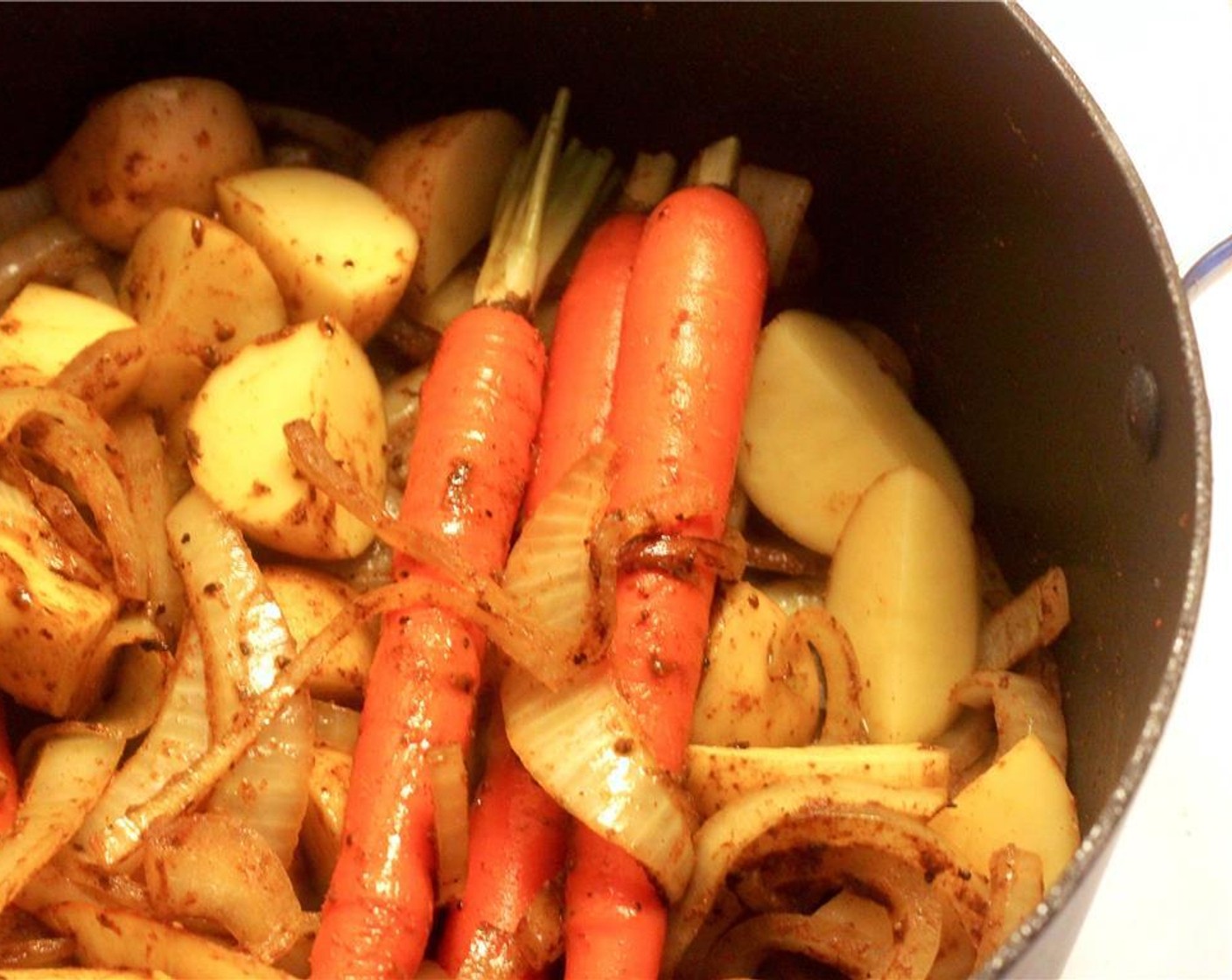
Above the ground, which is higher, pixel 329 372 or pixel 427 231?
pixel 427 231

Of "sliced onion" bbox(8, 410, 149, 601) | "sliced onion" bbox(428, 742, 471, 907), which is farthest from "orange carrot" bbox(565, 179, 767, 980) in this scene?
"sliced onion" bbox(8, 410, 149, 601)

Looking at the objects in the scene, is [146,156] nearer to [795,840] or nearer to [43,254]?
[43,254]

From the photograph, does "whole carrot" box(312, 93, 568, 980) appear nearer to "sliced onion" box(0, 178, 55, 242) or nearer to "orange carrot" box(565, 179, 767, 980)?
"orange carrot" box(565, 179, 767, 980)

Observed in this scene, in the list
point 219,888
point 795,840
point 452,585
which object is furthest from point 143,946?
point 795,840

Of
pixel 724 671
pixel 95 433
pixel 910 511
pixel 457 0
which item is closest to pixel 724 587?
pixel 724 671

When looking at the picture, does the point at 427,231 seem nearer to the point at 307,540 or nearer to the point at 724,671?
the point at 307,540

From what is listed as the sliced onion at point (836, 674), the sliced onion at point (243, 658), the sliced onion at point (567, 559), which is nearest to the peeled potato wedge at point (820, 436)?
the sliced onion at point (836, 674)
